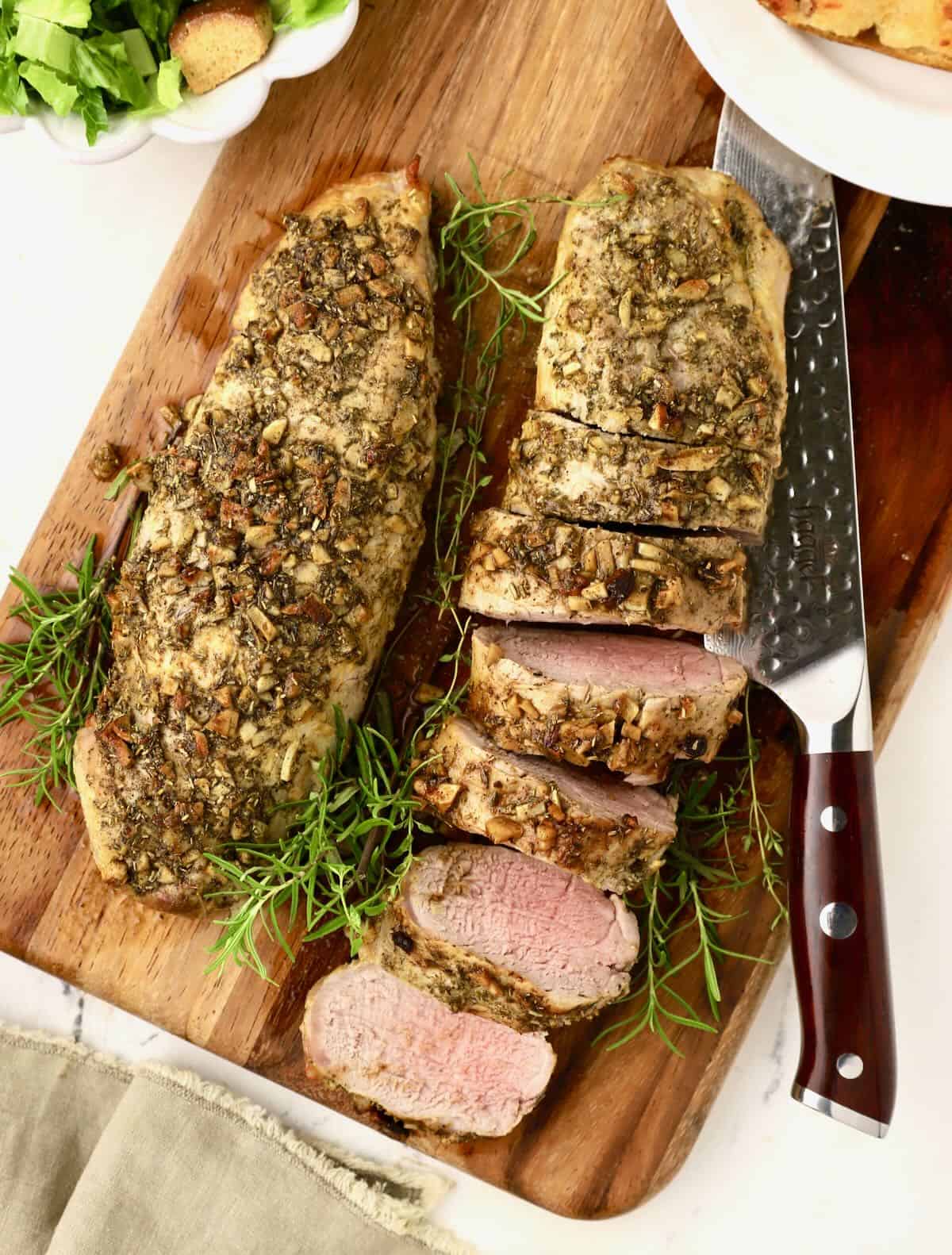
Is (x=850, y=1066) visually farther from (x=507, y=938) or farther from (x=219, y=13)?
(x=219, y=13)

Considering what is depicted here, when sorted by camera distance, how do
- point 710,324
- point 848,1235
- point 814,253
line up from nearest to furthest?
point 710,324
point 814,253
point 848,1235

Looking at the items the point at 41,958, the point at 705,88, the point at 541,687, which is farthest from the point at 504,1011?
the point at 705,88

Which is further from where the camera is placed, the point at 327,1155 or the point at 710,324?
the point at 327,1155

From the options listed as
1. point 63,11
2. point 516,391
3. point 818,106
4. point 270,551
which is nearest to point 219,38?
point 63,11

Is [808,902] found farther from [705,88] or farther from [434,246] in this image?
[705,88]

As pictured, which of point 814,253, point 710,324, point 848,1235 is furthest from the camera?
point 848,1235

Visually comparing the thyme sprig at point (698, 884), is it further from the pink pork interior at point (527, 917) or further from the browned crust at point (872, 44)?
the browned crust at point (872, 44)

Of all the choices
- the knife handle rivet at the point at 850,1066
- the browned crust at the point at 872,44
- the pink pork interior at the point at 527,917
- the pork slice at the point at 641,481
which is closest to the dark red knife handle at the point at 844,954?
the knife handle rivet at the point at 850,1066
